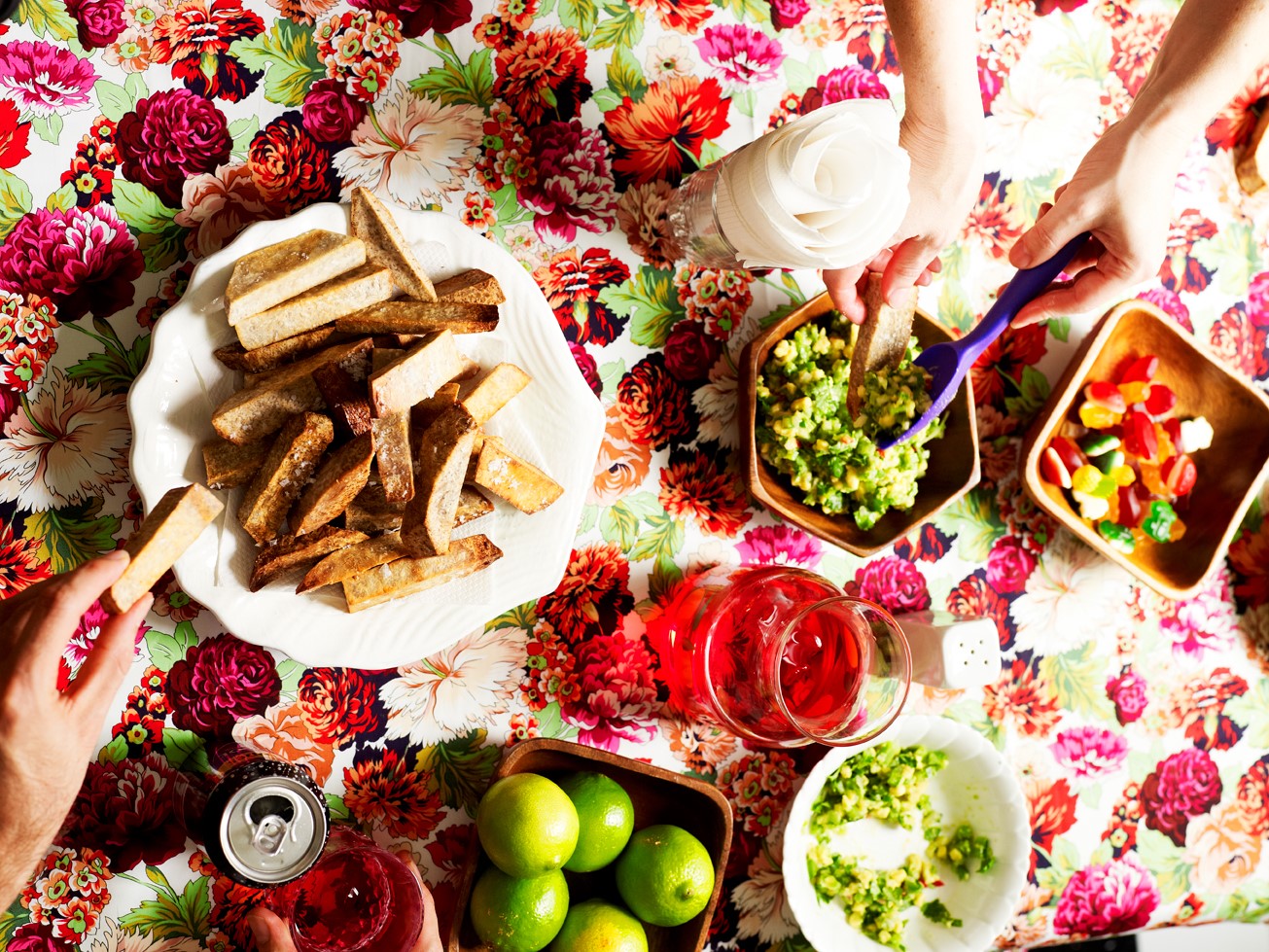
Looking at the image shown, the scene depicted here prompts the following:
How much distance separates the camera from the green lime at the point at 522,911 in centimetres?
146

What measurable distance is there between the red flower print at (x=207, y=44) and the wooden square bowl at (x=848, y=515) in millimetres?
989

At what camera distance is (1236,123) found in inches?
81.1

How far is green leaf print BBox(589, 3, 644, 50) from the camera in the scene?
5.64 ft

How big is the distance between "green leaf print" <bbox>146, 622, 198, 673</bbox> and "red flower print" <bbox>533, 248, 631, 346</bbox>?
82 cm

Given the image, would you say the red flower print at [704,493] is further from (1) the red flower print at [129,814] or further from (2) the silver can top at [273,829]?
(1) the red flower print at [129,814]

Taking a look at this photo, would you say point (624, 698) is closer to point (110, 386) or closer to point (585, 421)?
point (585, 421)

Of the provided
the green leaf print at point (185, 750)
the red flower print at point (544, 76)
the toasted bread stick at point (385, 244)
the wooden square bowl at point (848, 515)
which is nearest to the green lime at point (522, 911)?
the green leaf print at point (185, 750)

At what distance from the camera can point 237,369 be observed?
1439mm

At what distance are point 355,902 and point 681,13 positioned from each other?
1675 mm

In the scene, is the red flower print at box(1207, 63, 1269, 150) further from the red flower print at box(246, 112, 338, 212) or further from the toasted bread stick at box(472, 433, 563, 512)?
the red flower print at box(246, 112, 338, 212)

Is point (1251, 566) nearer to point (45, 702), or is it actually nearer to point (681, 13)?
point (681, 13)

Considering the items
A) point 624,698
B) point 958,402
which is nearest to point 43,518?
point 624,698

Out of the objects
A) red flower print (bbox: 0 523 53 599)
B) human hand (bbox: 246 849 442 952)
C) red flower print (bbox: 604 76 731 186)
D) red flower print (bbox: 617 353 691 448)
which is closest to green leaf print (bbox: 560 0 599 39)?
red flower print (bbox: 604 76 731 186)

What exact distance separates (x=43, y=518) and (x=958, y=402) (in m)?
1.59
